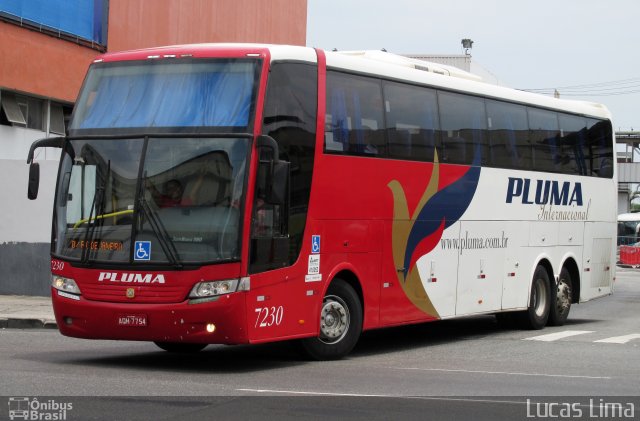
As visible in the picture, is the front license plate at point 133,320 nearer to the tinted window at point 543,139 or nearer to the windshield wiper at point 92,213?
the windshield wiper at point 92,213

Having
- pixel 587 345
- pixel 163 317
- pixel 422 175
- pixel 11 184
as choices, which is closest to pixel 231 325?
pixel 163 317

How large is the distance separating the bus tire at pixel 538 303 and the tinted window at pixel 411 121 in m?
4.44

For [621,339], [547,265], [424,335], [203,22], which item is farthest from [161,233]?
[203,22]

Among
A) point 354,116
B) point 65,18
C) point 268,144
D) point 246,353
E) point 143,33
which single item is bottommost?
point 246,353

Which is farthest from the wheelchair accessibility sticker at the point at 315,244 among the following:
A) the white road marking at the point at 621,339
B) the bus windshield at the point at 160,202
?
the white road marking at the point at 621,339

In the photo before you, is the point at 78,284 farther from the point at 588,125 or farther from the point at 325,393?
the point at 588,125

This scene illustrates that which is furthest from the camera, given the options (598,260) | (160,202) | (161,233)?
(598,260)

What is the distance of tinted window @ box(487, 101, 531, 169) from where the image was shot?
693 inches

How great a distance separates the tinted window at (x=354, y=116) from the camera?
13703 millimetres

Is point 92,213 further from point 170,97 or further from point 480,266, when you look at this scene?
point 480,266

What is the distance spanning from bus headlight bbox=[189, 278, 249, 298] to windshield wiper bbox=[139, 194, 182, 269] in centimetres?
31

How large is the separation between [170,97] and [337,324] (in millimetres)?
3588

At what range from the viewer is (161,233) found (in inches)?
477

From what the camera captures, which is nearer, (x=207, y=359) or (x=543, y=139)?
(x=207, y=359)
